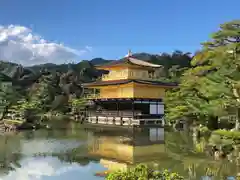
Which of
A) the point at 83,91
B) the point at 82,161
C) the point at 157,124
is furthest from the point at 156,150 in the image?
the point at 83,91

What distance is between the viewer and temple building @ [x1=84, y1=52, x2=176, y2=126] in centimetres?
2881

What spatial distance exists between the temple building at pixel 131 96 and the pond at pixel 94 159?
10937 millimetres

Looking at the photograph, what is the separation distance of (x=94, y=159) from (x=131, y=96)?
16754 millimetres

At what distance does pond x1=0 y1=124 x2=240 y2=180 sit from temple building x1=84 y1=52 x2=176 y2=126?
35.9 ft

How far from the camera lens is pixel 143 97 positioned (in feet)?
97.0

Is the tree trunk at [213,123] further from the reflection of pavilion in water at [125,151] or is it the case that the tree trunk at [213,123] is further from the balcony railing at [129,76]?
the balcony railing at [129,76]

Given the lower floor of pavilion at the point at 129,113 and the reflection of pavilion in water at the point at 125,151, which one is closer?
the reflection of pavilion in water at the point at 125,151

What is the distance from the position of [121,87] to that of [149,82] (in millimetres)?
2780

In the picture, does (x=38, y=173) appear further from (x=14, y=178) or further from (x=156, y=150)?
(x=156, y=150)

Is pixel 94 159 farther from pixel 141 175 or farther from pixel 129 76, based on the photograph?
pixel 129 76

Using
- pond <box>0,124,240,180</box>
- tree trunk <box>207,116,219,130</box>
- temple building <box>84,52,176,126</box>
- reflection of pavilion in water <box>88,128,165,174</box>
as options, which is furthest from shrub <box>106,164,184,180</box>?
temple building <box>84,52,176,126</box>

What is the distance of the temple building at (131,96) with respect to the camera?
94.5ft

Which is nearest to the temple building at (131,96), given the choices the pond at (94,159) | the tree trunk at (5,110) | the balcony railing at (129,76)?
the balcony railing at (129,76)

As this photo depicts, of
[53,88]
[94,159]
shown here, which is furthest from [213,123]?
[53,88]
